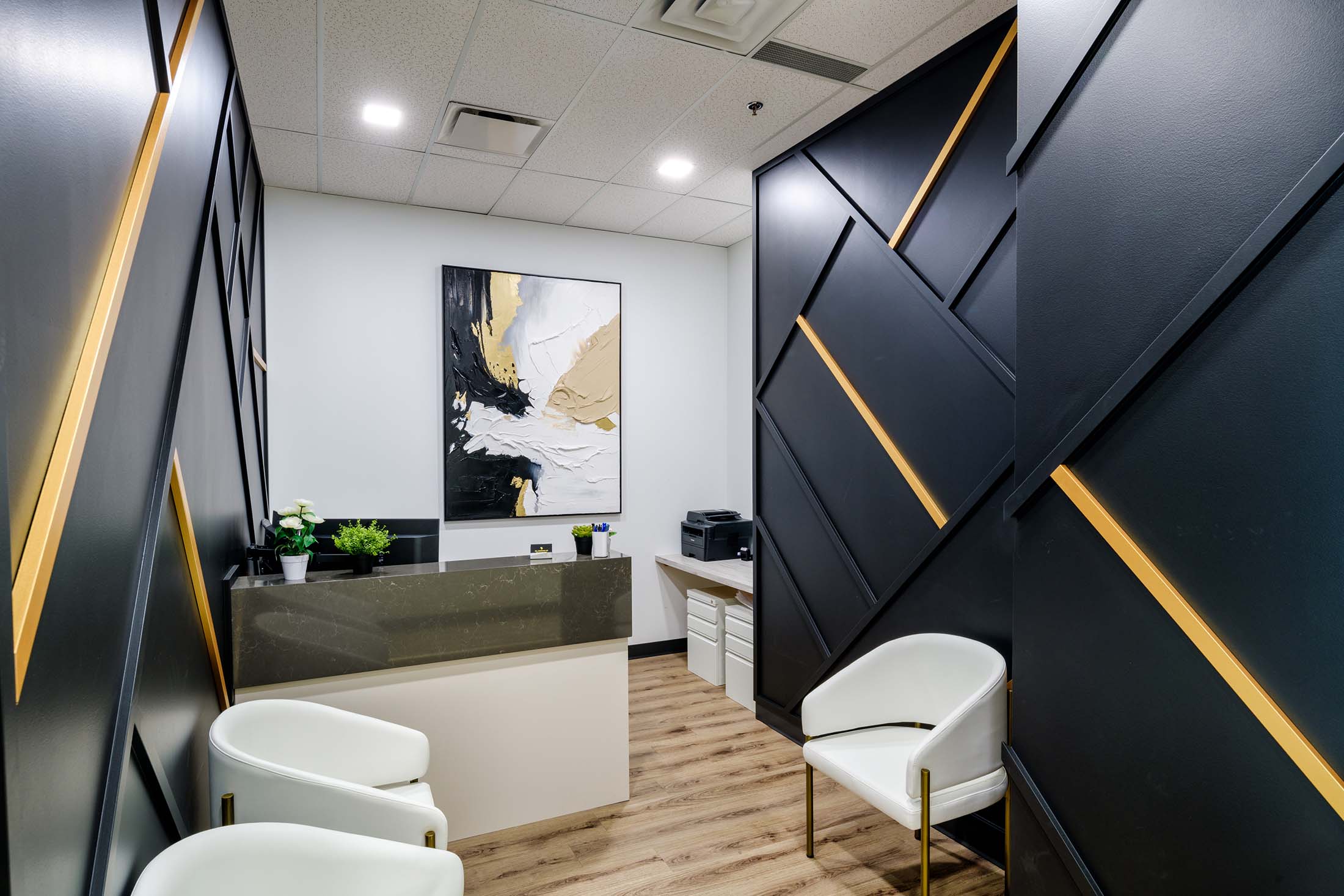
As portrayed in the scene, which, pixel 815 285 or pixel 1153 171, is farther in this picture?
pixel 815 285

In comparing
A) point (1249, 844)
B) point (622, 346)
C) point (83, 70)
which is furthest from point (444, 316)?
point (1249, 844)

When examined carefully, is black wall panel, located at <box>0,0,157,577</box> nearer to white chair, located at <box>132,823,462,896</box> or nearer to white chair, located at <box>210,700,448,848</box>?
white chair, located at <box>132,823,462,896</box>

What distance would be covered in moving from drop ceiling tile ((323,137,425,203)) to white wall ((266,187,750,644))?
15cm

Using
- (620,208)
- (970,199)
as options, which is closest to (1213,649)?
(970,199)

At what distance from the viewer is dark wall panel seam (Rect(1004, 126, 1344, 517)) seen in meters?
1.30

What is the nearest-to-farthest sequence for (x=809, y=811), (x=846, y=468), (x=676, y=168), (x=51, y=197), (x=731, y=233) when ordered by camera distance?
(x=51, y=197), (x=809, y=811), (x=846, y=468), (x=676, y=168), (x=731, y=233)

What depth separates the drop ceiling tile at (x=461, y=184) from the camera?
3814 millimetres

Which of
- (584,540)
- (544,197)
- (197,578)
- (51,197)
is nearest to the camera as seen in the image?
(51,197)

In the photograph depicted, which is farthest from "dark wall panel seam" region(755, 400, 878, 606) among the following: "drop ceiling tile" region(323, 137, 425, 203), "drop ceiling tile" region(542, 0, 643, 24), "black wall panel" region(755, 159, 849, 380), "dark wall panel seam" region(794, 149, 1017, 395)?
"drop ceiling tile" region(323, 137, 425, 203)

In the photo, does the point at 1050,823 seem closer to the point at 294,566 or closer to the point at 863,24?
the point at 294,566

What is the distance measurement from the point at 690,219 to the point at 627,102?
5.33ft

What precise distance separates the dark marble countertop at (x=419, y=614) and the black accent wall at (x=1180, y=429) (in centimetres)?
157

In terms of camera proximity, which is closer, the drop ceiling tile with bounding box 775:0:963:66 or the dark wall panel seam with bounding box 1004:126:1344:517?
the dark wall panel seam with bounding box 1004:126:1344:517

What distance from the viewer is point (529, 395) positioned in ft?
15.4
